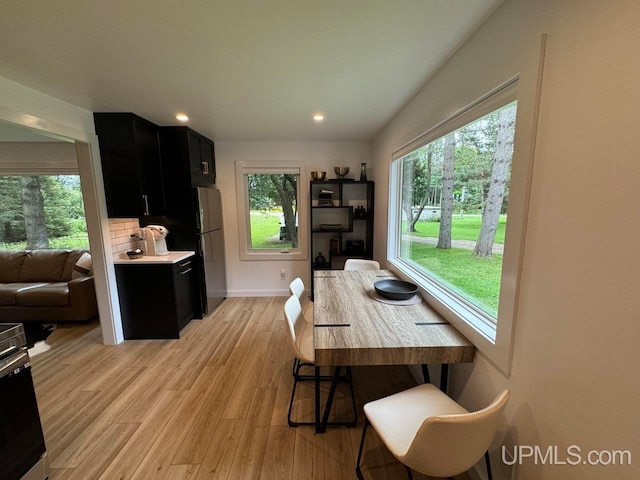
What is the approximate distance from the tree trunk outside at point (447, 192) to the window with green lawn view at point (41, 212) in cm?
499

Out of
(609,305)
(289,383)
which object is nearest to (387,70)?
(609,305)

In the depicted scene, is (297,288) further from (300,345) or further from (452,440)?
(452,440)

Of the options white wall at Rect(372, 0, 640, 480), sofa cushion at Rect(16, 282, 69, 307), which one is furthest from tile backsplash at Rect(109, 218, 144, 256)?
white wall at Rect(372, 0, 640, 480)

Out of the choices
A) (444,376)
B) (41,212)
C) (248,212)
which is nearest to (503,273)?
(444,376)

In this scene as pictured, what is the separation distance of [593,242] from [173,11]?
75.8 inches

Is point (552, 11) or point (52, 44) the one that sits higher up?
point (52, 44)

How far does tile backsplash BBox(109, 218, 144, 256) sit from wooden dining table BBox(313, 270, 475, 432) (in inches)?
96.8

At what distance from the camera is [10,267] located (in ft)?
11.3

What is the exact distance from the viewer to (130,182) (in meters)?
2.70

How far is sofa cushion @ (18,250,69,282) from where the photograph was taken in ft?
11.3

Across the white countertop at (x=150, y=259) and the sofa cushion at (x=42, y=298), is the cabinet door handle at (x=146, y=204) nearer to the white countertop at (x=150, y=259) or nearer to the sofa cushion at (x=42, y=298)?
the white countertop at (x=150, y=259)

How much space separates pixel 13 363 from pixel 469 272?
2.66 metres

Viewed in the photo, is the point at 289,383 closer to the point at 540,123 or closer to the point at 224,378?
the point at 224,378

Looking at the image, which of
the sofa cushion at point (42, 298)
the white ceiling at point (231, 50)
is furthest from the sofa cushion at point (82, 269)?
the white ceiling at point (231, 50)
